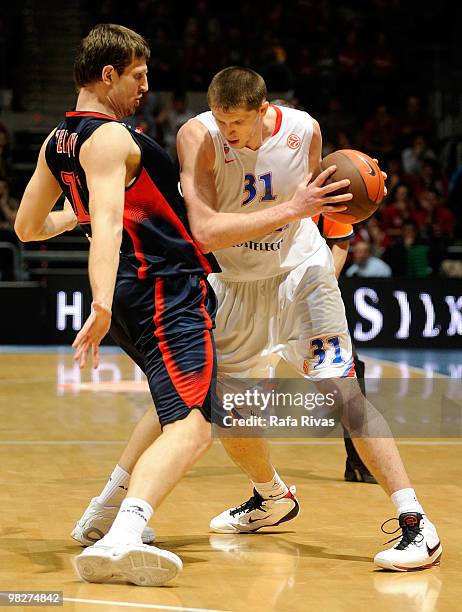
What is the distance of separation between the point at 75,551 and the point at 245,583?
31.8 inches

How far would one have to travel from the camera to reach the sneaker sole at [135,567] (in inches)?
150

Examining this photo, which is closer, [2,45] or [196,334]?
[196,334]

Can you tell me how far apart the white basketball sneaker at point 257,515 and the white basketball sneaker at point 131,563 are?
3.57ft

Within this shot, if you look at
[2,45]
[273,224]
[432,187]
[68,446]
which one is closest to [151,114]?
[2,45]

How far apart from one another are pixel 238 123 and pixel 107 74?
57 centimetres

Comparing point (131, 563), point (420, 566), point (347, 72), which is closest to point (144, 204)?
point (131, 563)

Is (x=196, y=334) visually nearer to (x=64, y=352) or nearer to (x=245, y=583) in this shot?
(x=245, y=583)

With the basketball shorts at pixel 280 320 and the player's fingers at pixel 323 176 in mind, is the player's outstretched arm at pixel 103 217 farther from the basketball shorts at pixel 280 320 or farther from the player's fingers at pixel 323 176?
the basketball shorts at pixel 280 320

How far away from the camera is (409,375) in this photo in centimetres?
1098

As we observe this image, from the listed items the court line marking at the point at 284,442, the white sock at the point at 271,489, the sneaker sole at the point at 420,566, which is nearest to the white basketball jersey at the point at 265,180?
the white sock at the point at 271,489

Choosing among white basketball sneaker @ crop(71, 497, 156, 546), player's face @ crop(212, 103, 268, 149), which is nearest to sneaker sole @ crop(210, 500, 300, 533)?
white basketball sneaker @ crop(71, 497, 156, 546)

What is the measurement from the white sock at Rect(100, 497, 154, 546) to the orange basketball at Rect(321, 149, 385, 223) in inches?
54.5

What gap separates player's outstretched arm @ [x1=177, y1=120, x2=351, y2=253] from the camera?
429 centimetres

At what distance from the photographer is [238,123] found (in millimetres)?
4457
